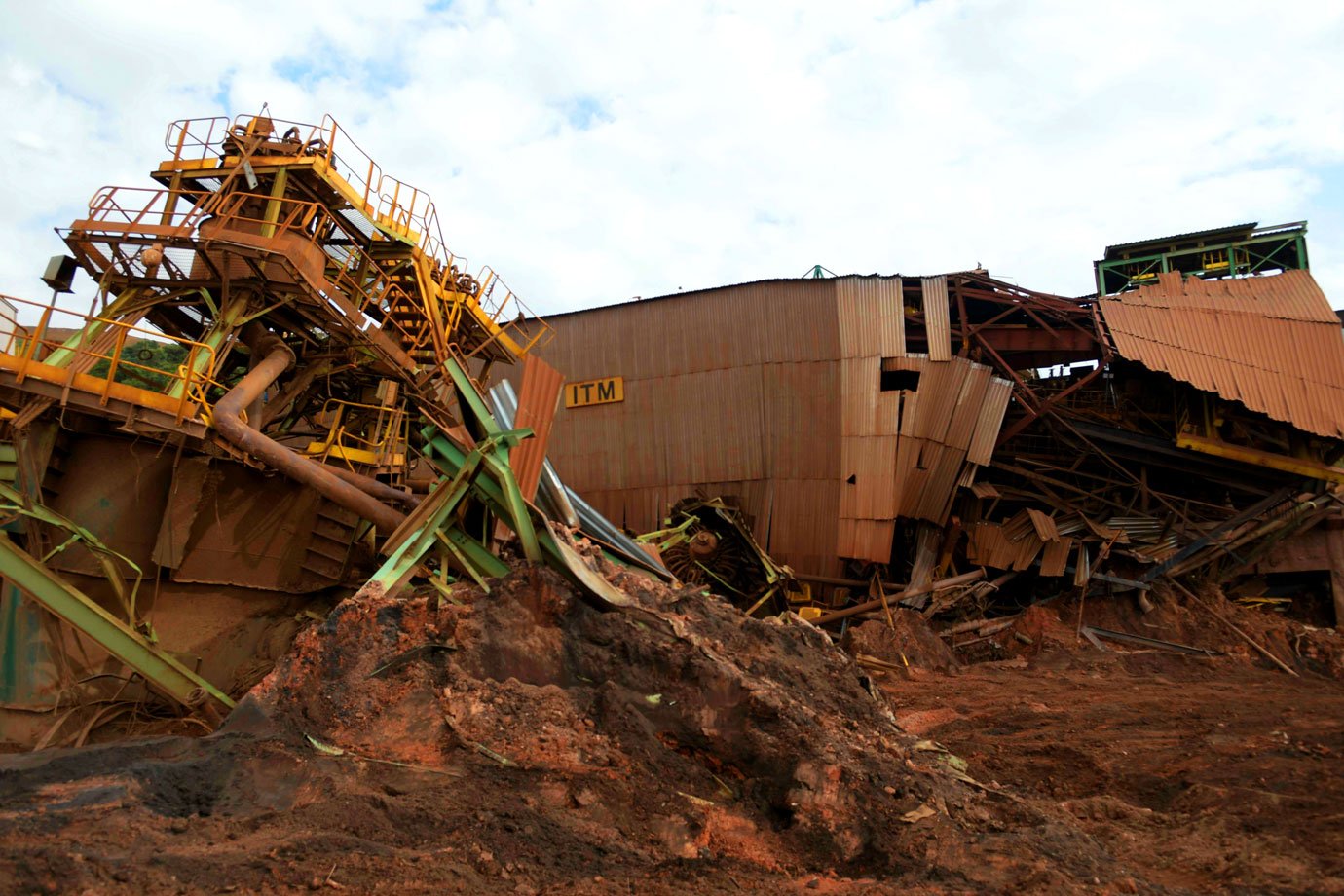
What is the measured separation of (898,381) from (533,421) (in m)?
13.3

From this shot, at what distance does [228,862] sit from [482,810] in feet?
4.57

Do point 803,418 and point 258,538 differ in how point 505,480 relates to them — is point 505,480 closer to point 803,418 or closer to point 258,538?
point 258,538

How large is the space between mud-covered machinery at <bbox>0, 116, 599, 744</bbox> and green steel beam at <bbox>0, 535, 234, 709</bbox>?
0.02m

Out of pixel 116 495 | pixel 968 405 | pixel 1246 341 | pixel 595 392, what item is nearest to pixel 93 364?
pixel 116 495

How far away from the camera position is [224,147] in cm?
1318

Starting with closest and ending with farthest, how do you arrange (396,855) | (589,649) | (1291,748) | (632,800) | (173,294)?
(396,855) → (632,800) → (589,649) → (1291,748) → (173,294)

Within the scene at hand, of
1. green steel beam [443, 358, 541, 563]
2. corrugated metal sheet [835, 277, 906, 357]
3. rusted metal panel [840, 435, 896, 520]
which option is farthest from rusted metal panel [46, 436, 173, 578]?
corrugated metal sheet [835, 277, 906, 357]

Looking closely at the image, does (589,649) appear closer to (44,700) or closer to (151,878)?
(151,878)

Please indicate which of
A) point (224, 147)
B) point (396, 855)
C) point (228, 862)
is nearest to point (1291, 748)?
point (396, 855)

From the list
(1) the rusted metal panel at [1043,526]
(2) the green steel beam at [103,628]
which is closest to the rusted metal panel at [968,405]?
(1) the rusted metal panel at [1043,526]

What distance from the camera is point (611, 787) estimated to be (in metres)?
5.48

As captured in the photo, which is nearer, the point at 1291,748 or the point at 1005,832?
the point at 1005,832

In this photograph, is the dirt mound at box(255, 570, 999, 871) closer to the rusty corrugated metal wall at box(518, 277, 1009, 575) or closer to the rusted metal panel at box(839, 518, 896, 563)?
the rusted metal panel at box(839, 518, 896, 563)

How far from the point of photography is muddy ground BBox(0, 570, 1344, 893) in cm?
434
